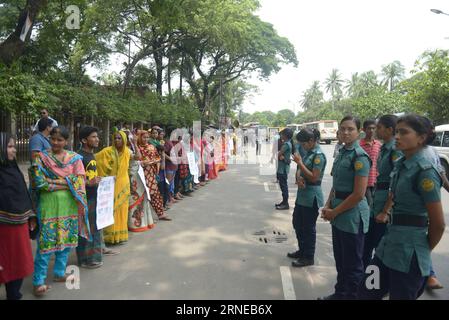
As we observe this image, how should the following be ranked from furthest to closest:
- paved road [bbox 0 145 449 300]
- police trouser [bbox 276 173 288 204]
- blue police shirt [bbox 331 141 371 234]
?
police trouser [bbox 276 173 288 204] < paved road [bbox 0 145 449 300] < blue police shirt [bbox 331 141 371 234]

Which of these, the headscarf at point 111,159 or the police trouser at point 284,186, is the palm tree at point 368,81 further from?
the headscarf at point 111,159

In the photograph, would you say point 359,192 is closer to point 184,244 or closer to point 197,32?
point 184,244

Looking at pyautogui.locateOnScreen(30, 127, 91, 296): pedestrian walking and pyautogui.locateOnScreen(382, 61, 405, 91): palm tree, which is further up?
pyautogui.locateOnScreen(382, 61, 405, 91): palm tree

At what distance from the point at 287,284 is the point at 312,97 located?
9047cm

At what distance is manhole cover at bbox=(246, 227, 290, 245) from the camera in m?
5.43

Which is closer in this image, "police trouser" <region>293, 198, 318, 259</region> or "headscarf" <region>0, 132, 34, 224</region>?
"headscarf" <region>0, 132, 34, 224</region>

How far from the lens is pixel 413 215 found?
243 cm

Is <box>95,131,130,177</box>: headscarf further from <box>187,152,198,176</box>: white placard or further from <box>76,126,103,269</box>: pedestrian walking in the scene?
<box>187,152,198,176</box>: white placard

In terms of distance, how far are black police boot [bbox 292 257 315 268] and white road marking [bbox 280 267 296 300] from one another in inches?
4.6

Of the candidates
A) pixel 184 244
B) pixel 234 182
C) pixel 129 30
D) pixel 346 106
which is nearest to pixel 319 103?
pixel 346 106

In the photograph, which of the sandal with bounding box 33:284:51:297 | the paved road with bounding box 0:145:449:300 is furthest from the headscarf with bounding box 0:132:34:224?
the paved road with bounding box 0:145:449:300
